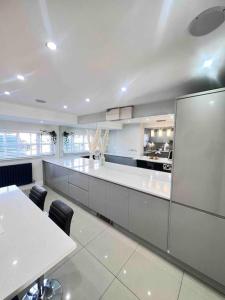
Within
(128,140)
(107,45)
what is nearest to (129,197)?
(107,45)

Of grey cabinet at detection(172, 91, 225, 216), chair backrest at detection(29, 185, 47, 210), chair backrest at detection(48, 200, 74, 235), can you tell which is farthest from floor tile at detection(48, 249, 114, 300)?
grey cabinet at detection(172, 91, 225, 216)

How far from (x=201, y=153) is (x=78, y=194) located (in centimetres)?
254

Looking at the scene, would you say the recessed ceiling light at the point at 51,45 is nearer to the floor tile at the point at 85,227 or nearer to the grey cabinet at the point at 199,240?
the grey cabinet at the point at 199,240

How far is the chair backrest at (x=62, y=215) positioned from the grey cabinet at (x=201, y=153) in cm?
121

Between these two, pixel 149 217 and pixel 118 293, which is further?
pixel 149 217

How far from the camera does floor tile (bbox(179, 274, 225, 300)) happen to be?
53.1 inches

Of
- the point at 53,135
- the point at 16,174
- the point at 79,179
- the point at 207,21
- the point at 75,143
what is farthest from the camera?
the point at 75,143

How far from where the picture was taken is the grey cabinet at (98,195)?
2.46 m

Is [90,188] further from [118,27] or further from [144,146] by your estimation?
[144,146]

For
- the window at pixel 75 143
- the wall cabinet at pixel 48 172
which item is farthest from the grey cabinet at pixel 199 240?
the window at pixel 75 143

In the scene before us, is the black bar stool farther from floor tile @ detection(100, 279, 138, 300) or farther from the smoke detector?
the smoke detector

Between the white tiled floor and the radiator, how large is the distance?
2821 millimetres

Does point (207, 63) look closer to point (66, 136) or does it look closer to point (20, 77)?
point (20, 77)

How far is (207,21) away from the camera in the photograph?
2.78ft
